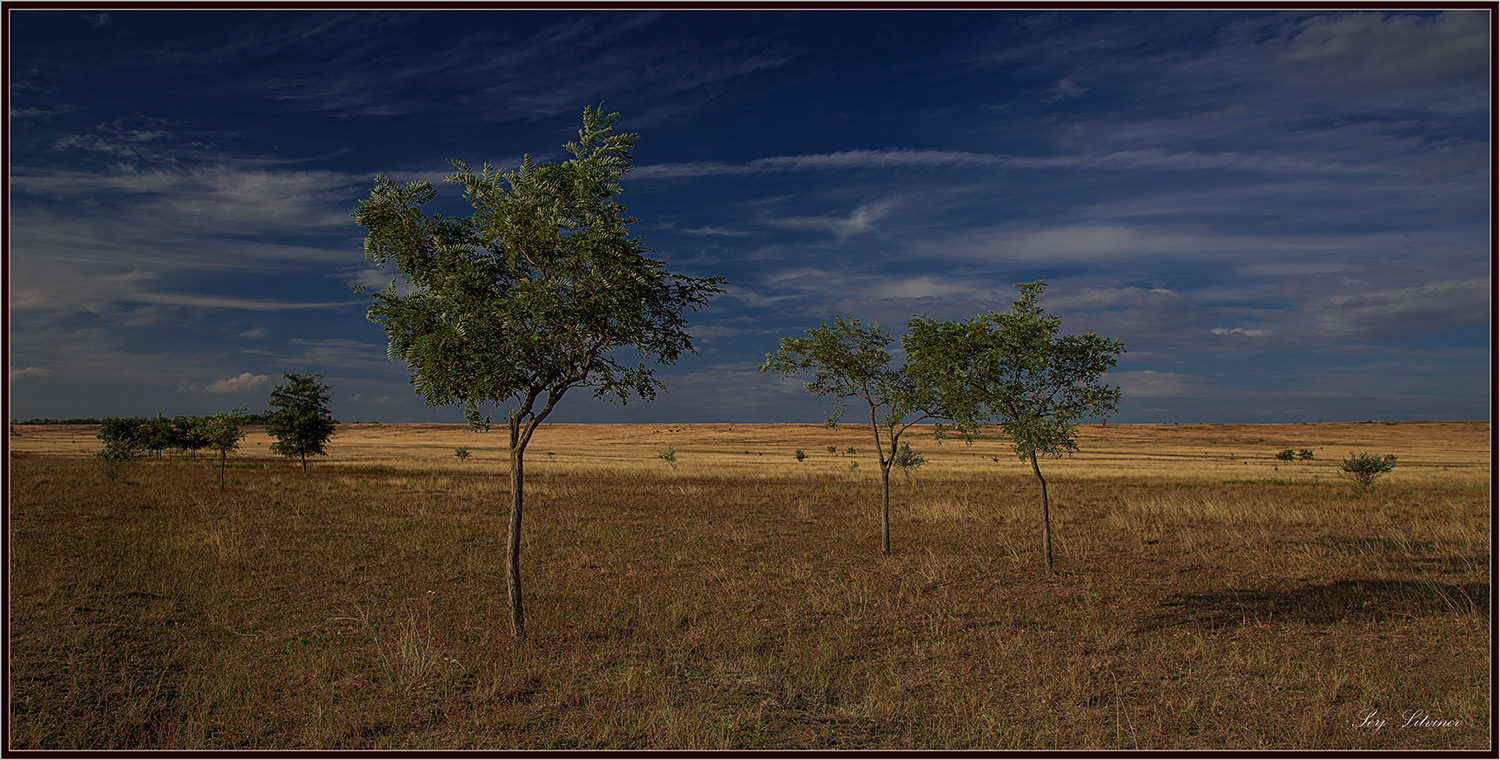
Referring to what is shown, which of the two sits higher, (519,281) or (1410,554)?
(519,281)

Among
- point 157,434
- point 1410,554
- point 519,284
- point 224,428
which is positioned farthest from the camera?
point 157,434

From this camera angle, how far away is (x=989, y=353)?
16.0 metres

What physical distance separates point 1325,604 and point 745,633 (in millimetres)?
11007

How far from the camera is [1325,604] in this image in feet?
44.0

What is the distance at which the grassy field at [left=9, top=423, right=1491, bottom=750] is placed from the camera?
25.4 ft

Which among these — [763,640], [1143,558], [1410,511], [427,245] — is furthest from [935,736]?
[1410,511]

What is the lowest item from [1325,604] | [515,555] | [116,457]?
[1325,604]

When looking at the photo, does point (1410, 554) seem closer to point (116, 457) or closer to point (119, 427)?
point (116, 457)

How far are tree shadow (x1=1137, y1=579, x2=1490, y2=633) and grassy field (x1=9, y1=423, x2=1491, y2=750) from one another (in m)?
0.10

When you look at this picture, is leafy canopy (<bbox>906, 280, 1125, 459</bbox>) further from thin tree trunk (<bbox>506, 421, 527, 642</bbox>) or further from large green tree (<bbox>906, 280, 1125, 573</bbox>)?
thin tree trunk (<bbox>506, 421, 527, 642</bbox>)

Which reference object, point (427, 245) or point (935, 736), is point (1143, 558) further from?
point (427, 245)

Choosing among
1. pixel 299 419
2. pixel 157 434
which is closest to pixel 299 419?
pixel 299 419

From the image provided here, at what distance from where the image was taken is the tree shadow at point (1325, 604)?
12.3m

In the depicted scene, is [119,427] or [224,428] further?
[119,427]
